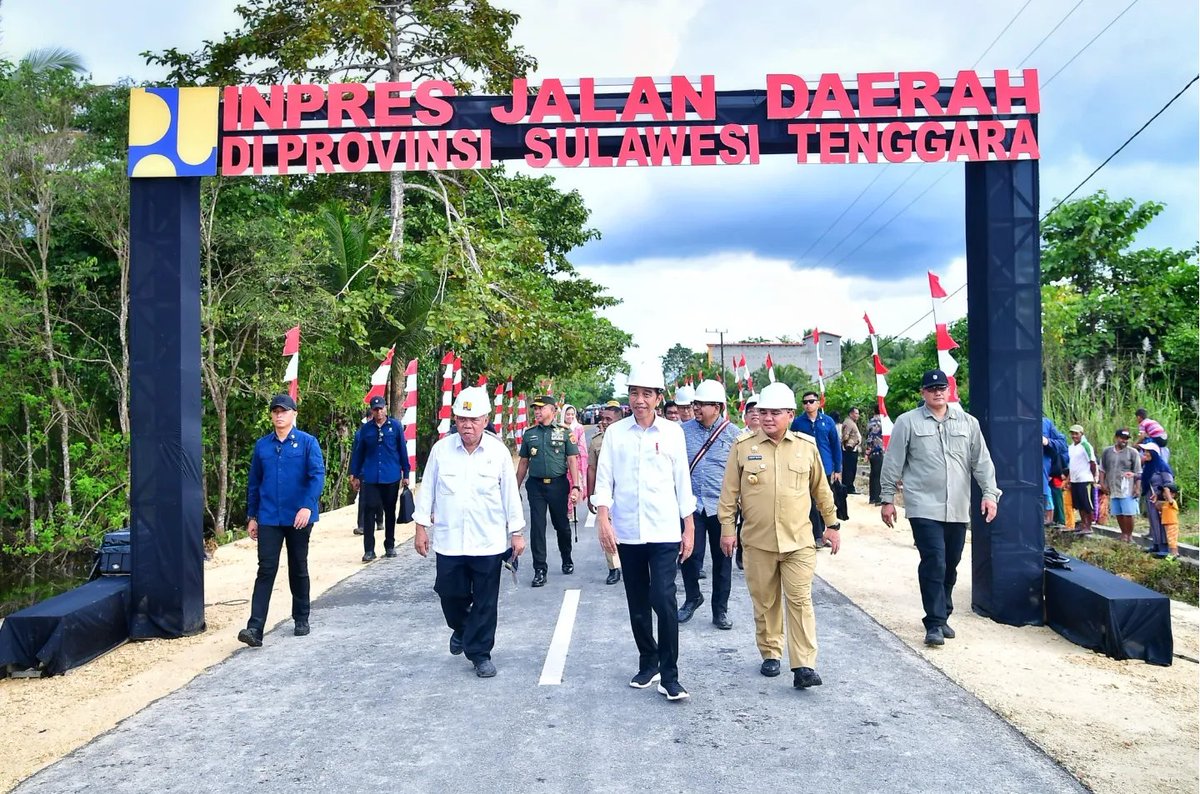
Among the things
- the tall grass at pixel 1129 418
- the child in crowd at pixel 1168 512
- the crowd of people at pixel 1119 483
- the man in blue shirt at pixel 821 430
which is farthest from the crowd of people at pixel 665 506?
the tall grass at pixel 1129 418

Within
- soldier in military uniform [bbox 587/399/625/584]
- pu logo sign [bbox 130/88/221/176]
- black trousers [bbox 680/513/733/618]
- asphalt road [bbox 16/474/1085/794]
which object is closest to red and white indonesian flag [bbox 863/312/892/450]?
soldier in military uniform [bbox 587/399/625/584]

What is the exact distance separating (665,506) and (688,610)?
7.67ft

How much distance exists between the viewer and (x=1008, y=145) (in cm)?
747

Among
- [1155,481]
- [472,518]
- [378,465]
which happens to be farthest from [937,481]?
[378,465]

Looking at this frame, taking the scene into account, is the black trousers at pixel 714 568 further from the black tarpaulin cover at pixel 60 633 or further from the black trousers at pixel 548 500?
the black tarpaulin cover at pixel 60 633

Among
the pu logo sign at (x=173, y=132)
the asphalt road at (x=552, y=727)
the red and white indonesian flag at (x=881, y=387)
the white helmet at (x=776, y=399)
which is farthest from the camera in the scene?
the red and white indonesian flag at (x=881, y=387)

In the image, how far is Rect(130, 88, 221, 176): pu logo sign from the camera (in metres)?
7.47

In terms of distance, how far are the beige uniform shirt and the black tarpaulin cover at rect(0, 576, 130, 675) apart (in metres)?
4.56

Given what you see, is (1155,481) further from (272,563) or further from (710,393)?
(272,563)

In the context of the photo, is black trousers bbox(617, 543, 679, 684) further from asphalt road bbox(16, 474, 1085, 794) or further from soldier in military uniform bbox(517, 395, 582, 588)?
soldier in military uniform bbox(517, 395, 582, 588)

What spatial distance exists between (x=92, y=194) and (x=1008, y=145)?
14.7 m

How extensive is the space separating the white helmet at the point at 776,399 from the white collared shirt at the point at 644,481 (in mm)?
572

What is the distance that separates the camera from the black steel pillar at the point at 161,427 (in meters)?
7.36

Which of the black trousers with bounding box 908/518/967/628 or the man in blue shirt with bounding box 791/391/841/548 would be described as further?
the man in blue shirt with bounding box 791/391/841/548
